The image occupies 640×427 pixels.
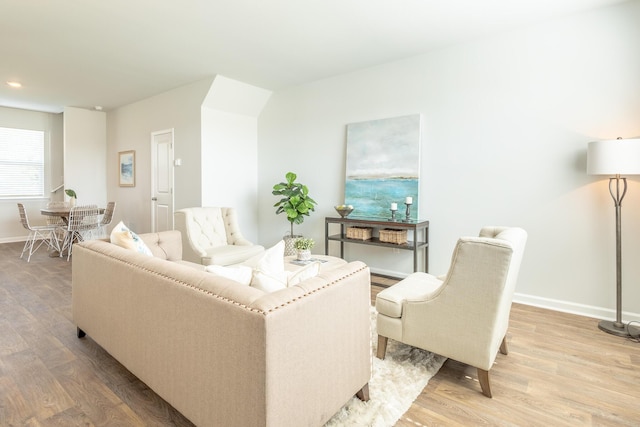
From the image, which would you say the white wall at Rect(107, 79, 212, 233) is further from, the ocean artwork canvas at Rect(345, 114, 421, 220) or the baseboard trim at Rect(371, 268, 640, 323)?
the baseboard trim at Rect(371, 268, 640, 323)

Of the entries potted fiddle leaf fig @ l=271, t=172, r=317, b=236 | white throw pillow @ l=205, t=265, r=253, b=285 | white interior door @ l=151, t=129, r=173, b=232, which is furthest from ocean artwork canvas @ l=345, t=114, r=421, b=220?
white interior door @ l=151, t=129, r=173, b=232

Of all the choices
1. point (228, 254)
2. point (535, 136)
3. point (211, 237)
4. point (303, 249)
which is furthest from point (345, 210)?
point (535, 136)

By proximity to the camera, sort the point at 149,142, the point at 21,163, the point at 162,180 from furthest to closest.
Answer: the point at 21,163 → the point at 149,142 → the point at 162,180

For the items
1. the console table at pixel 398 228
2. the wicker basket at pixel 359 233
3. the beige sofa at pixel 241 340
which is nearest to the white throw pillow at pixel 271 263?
the beige sofa at pixel 241 340

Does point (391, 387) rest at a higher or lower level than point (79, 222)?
lower

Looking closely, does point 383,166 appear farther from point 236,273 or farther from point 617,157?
point 236,273

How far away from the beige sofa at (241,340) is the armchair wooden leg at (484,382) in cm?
63

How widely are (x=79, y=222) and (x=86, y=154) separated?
2.10 meters

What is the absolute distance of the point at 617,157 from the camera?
2602 millimetres

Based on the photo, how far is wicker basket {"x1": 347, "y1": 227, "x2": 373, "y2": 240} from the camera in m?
4.09

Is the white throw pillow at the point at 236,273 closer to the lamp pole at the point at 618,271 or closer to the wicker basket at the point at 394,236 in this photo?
the wicker basket at the point at 394,236

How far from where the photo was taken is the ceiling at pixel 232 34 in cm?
295

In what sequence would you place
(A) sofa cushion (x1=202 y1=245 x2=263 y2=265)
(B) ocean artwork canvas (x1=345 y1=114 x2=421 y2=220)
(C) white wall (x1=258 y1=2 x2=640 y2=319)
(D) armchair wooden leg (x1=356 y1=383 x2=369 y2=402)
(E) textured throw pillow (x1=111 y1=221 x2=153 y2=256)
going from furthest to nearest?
(B) ocean artwork canvas (x1=345 y1=114 x2=421 y2=220) → (A) sofa cushion (x1=202 y1=245 x2=263 y2=265) → (C) white wall (x1=258 y1=2 x2=640 y2=319) → (E) textured throw pillow (x1=111 y1=221 x2=153 y2=256) → (D) armchair wooden leg (x1=356 y1=383 x2=369 y2=402)

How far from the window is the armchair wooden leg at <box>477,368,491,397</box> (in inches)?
330
